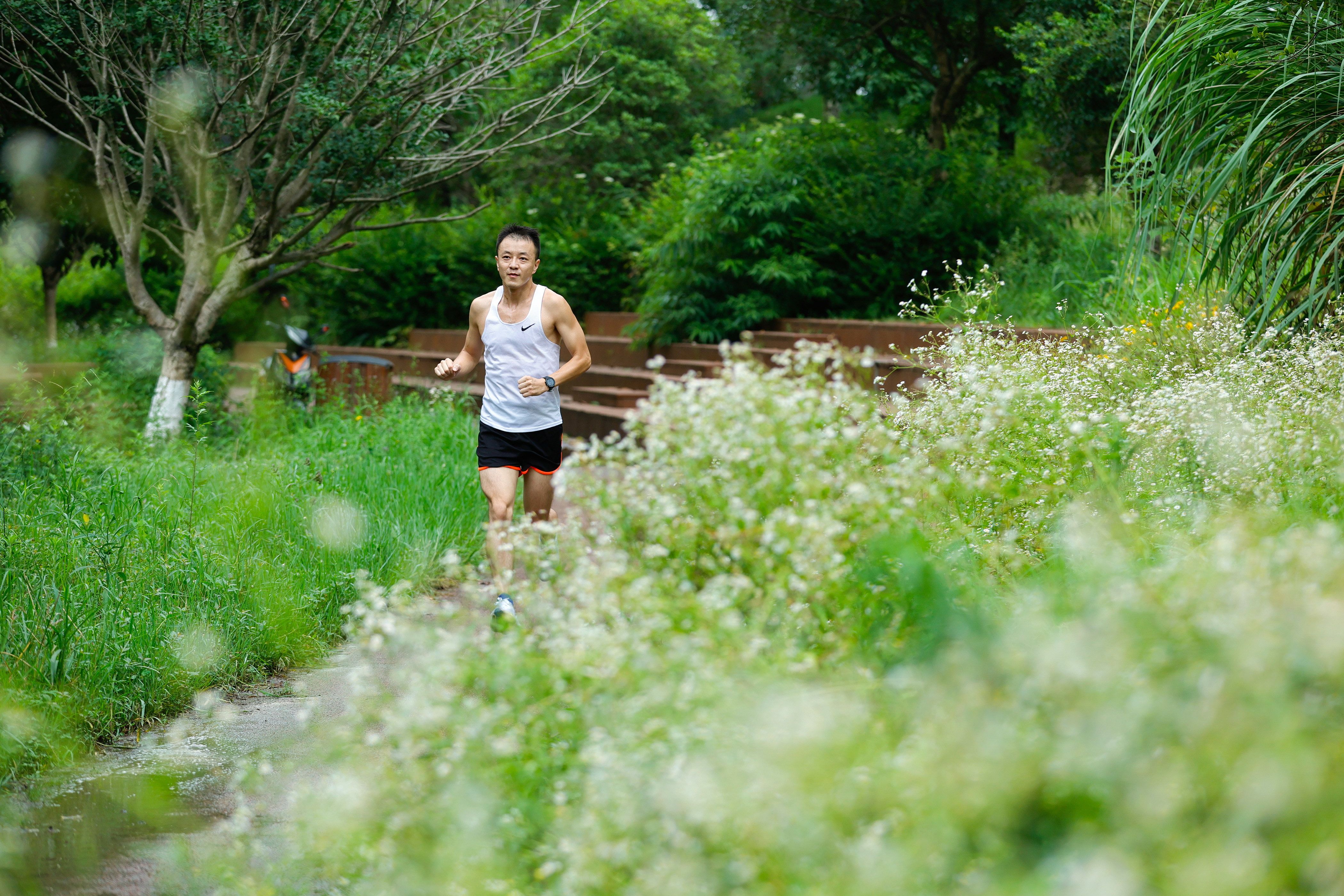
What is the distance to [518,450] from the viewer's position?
206 inches

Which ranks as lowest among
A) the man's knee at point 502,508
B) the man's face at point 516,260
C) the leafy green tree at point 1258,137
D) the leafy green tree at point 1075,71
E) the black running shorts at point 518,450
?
the man's knee at point 502,508

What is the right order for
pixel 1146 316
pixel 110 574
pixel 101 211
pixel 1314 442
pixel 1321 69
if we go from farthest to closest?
pixel 101 211 < pixel 1146 316 < pixel 1321 69 < pixel 110 574 < pixel 1314 442

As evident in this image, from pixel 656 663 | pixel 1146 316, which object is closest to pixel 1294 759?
pixel 656 663

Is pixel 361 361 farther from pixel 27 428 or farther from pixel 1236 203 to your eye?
pixel 1236 203

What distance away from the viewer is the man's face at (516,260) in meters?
5.14

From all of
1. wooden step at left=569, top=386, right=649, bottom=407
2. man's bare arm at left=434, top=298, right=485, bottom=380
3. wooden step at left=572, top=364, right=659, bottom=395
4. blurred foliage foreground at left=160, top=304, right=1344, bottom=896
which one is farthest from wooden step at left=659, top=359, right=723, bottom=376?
blurred foliage foreground at left=160, top=304, right=1344, bottom=896

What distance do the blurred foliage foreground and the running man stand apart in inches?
75.8

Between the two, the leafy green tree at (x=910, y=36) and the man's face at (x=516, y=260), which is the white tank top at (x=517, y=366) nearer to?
the man's face at (x=516, y=260)

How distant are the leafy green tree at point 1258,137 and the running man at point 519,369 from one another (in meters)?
2.60

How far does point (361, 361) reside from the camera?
1304 centimetres

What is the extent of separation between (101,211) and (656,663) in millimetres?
12082

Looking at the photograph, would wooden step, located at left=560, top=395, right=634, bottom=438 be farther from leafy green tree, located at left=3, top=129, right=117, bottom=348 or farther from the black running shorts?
the black running shorts

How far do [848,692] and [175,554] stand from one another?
3.58m

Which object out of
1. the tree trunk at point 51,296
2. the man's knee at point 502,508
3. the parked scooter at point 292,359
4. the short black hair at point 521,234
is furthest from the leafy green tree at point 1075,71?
the tree trunk at point 51,296
